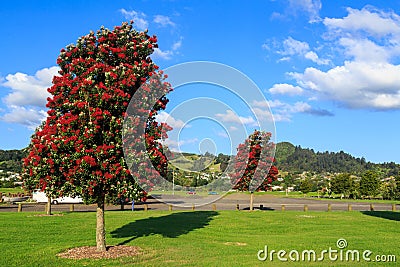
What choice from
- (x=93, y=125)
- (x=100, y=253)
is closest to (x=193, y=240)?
(x=100, y=253)

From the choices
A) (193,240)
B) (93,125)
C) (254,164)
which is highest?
(93,125)

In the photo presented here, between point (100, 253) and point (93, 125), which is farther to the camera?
point (100, 253)

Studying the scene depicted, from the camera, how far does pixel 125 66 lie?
15.2 m

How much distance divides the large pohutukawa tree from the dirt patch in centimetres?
45

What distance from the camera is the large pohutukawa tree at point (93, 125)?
1398 cm

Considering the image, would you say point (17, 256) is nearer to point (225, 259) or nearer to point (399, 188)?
point (225, 259)

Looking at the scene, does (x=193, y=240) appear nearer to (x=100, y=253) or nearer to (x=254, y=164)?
(x=100, y=253)

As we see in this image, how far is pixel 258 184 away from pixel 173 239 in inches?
900

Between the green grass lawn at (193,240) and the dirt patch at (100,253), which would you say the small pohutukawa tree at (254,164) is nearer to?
the green grass lawn at (193,240)

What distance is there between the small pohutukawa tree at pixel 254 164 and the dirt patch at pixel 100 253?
920 inches

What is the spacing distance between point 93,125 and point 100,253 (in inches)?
198

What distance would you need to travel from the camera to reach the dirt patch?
14672 mm

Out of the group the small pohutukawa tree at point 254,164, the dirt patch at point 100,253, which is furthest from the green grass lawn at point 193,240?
the small pohutukawa tree at point 254,164

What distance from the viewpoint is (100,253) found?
15.1m
